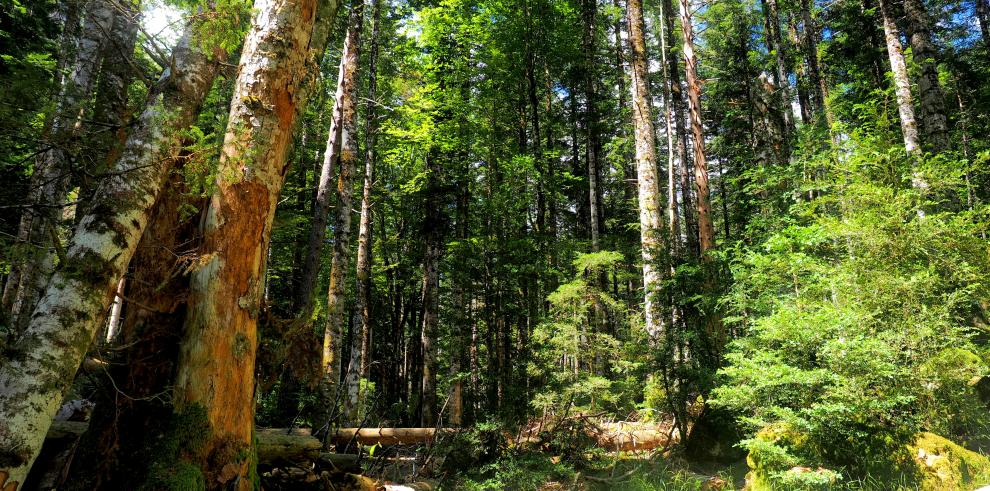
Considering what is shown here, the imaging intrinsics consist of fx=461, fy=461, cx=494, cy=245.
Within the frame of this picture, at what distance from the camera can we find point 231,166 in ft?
11.2

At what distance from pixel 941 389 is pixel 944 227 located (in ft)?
7.63

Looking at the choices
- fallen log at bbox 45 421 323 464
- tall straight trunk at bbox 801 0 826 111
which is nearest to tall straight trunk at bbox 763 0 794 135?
tall straight trunk at bbox 801 0 826 111

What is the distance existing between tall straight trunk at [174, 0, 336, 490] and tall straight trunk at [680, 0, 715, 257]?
8830 millimetres

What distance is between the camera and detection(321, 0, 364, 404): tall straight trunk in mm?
9508

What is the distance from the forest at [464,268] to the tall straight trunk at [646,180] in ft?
0.26

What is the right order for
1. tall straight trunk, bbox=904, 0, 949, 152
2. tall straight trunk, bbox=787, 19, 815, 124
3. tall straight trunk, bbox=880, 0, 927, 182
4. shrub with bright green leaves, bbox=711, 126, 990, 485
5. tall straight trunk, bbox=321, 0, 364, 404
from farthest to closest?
tall straight trunk, bbox=787, 19, 815, 124 < tall straight trunk, bbox=904, 0, 949, 152 < tall straight trunk, bbox=880, 0, 927, 182 < tall straight trunk, bbox=321, 0, 364, 404 < shrub with bright green leaves, bbox=711, 126, 990, 485

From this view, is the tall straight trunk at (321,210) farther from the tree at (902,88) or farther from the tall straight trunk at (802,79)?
the tall straight trunk at (802,79)

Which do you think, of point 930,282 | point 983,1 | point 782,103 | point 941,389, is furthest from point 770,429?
point 983,1

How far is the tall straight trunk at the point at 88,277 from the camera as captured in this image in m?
2.55

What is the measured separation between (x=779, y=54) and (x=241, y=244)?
17.7 metres

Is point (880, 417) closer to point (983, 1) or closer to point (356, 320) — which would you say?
point (356, 320)

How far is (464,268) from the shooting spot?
1317 centimetres

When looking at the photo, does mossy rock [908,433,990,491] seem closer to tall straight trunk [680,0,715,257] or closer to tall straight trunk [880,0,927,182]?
tall straight trunk [680,0,715,257]

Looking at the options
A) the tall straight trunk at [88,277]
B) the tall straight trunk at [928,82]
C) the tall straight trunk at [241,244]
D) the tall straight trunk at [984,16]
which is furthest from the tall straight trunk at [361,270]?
the tall straight trunk at [984,16]
